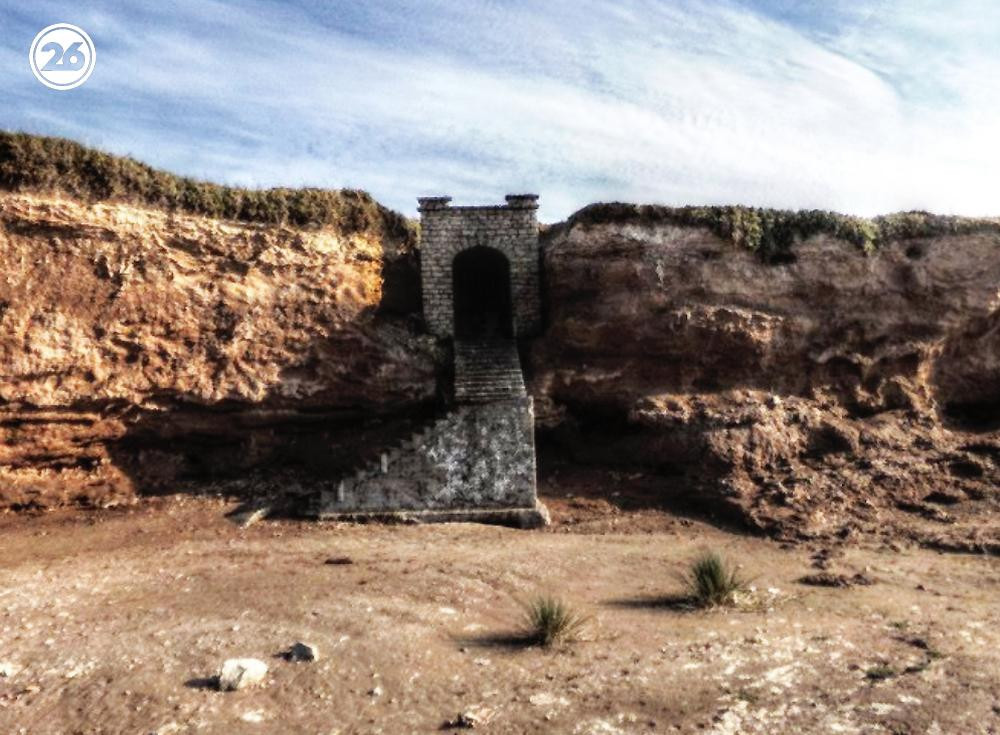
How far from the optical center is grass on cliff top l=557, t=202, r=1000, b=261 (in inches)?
603

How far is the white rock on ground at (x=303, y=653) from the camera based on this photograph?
23.7ft

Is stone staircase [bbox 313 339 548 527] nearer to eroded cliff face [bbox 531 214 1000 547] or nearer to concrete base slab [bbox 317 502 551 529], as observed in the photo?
concrete base slab [bbox 317 502 551 529]

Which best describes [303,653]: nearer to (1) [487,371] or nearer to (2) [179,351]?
(1) [487,371]

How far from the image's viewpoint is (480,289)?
61.5 feet

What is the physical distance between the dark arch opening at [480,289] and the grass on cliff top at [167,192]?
252 cm

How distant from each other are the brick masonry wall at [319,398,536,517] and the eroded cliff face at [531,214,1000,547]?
2.01 m

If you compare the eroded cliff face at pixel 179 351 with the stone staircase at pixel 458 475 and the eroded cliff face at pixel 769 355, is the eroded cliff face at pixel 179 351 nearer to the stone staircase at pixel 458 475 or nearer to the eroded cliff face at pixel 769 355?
the stone staircase at pixel 458 475

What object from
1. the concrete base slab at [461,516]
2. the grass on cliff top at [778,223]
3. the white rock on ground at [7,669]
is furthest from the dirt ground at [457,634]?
the grass on cliff top at [778,223]

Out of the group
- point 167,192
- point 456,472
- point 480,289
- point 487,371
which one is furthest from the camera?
point 480,289

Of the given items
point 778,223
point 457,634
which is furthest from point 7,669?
point 778,223

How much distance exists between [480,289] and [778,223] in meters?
6.97

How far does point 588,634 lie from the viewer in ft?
26.6

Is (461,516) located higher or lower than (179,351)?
lower

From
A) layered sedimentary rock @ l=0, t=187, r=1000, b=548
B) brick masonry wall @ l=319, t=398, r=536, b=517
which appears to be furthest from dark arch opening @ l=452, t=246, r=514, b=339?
brick masonry wall @ l=319, t=398, r=536, b=517
